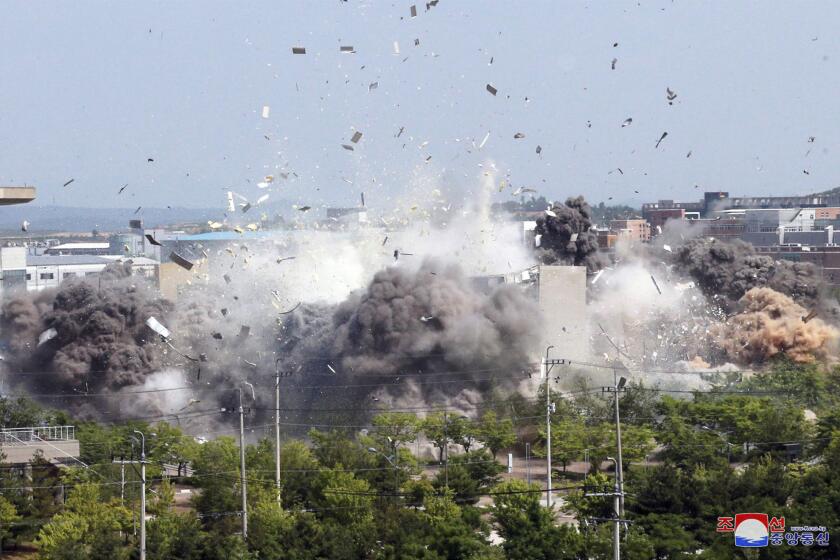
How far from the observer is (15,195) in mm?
20656

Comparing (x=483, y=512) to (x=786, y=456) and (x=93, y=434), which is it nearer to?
(x=786, y=456)

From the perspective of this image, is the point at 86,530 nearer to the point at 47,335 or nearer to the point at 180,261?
the point at 180,261

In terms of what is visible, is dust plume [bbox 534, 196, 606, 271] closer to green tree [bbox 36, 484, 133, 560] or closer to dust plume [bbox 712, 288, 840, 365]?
dust plume [bbox 712, 288, 840, 365]

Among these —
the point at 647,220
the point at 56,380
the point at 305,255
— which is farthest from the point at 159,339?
the point at 647,220

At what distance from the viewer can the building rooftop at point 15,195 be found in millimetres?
20531

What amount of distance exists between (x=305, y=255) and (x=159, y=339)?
1450 cm

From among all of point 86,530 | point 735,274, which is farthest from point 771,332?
point 86,530

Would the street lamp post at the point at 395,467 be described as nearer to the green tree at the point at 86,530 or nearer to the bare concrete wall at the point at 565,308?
the green tree at the point at 86,530

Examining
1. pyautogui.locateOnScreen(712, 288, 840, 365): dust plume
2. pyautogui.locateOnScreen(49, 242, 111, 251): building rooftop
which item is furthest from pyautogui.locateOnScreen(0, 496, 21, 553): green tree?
pyautogui.locateOnScreen(49, 242, 111, 251): building rooftop

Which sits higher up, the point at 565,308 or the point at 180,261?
the point at 180,261

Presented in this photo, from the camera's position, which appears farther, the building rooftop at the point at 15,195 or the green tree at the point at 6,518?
the green tree at the point at 6,518

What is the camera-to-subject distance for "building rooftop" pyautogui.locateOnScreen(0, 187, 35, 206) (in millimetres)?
20531

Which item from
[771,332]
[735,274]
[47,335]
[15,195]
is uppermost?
[15,195]

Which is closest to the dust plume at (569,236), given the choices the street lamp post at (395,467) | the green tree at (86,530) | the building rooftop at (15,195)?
the street lamp post at (395,467)
